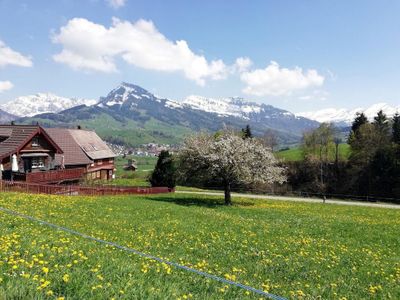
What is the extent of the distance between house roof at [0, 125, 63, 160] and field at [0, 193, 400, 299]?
99.4 ft

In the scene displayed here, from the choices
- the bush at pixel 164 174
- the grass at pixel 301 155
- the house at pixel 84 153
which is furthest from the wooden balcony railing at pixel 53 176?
the grass at pixel 301 155

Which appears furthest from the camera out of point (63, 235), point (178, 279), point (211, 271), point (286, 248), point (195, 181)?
point (195, 181)

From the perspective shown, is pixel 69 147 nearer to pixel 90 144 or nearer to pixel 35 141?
pixel 90 144

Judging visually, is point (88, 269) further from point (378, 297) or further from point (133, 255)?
point (378, 297)

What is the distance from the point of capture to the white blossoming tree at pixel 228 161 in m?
39.7

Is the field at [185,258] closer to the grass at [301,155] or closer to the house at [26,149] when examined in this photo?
the house at [26,149]

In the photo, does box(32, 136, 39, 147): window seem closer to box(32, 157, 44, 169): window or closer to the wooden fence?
box(32, 157, 44, 169): window

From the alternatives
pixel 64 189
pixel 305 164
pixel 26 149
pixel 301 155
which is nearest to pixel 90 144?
pixel 26 149

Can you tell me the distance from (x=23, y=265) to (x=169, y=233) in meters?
10.5

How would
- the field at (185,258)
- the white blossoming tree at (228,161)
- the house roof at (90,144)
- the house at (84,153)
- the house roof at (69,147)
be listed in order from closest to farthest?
1. the field at (185,258)
2. the white blossoming tree at (228,161)
3. the house roof at (69,147)
4. the house at (84,153)
5. the house roof at (90,144)

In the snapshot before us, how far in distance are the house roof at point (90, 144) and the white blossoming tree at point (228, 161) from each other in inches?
1860

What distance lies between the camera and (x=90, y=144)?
3558 inches

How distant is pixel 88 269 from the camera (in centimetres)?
799

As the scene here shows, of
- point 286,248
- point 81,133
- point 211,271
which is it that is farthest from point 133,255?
point 81,133
